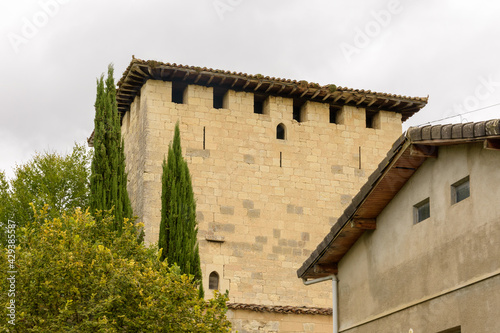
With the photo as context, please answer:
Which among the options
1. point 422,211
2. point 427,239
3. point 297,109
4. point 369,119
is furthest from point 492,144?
point 369,119

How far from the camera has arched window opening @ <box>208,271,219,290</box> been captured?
94.2 feet

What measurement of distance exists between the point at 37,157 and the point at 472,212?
91.9ft

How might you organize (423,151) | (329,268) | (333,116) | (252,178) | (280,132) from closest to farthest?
(423,151)
(329,268)
(252,178)
(280,132)
(333,116)

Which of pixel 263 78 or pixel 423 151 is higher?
pixel 263 78

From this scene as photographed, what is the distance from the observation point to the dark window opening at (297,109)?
32.0 meters

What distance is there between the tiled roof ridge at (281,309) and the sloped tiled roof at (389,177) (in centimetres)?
987

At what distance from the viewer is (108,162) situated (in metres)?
26.5

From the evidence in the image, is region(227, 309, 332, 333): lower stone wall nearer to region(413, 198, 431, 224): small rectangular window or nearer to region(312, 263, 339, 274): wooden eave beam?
region(312, 263, 339, 274): wooden eave beam

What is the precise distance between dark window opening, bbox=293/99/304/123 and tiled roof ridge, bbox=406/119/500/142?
702 inches

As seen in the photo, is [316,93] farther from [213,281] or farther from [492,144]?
[492,144]

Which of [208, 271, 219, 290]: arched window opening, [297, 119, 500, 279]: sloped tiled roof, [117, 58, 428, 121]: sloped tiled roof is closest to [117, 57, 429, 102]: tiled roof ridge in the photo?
[117, 58, 428, 121]: sloped tiled roof

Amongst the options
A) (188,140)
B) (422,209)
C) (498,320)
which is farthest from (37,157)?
(498,320)

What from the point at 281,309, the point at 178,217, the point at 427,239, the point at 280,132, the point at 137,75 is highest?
the point at 137,75

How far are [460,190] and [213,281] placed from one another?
16060 mm
